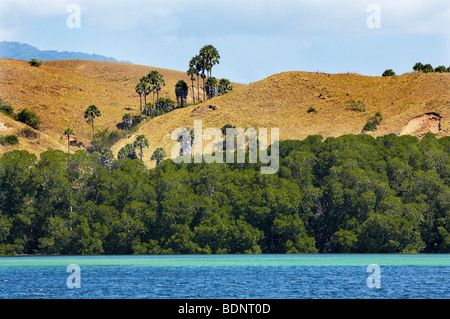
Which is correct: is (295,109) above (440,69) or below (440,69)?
below

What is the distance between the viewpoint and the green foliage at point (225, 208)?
269ft

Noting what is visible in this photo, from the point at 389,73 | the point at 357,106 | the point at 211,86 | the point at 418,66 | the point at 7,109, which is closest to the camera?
the point at 357,106

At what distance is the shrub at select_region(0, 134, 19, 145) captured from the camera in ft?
444

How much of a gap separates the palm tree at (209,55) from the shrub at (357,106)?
44406mm

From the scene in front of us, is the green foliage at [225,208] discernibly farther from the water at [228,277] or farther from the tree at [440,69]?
the tree at [440,69]

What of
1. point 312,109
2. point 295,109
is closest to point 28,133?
point 295,109

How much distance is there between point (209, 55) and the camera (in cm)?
17725

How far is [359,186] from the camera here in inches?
3413

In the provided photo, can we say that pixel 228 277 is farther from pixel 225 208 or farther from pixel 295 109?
pixel 295 109

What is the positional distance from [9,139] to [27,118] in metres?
26.5

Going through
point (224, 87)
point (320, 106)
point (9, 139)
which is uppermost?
point (224, 87)

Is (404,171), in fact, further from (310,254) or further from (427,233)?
(310,254)
